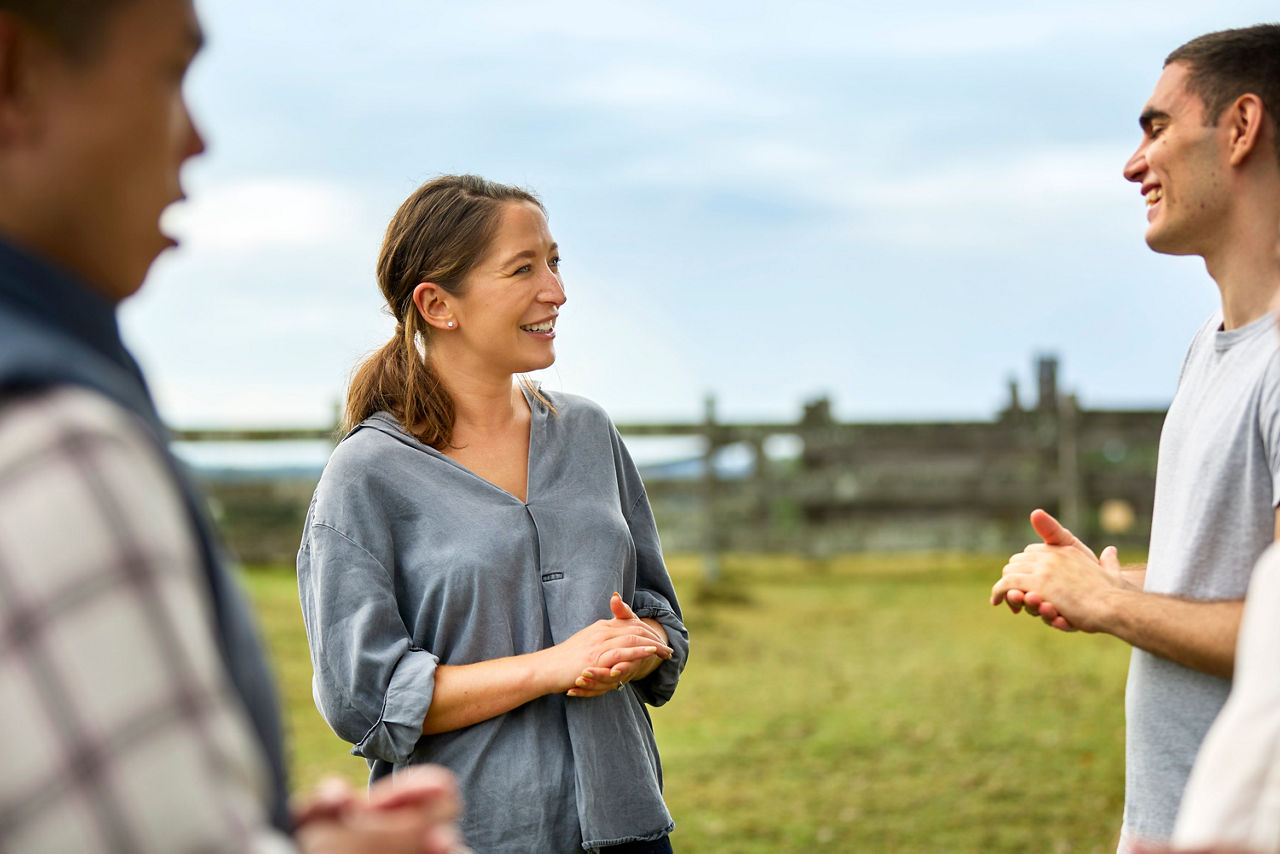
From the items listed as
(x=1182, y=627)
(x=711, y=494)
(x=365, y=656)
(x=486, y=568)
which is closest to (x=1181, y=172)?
(x=1182, y=627)

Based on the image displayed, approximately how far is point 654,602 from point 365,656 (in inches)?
25.1

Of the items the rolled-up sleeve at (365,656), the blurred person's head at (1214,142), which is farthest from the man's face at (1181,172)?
the rolled-up sleeve at (365,656)

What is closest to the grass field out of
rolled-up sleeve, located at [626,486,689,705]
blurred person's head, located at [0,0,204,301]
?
rolled-up sleeve, located at [626,486,689,705]

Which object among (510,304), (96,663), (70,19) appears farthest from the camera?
(510,304)

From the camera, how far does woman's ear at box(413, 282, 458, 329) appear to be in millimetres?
2340

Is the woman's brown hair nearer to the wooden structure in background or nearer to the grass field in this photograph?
the grass field

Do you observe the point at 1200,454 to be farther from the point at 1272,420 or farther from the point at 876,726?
the point at 876,726

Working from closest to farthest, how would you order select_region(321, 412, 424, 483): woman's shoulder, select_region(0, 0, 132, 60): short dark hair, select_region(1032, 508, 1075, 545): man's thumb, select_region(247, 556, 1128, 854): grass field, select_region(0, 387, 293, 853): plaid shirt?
1. select_region(0, 387, 293, 853): plaid shirt
2. select_region(0, 0, 132, 60): short dark hair
3. select_region(1032, 508, 1075, 545): man's thumb
4. select_region(321, 412, 424, 483): woman's shoulder
5. select_region(247, 556, 1128, 854): grass field

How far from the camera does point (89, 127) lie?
0.85 m

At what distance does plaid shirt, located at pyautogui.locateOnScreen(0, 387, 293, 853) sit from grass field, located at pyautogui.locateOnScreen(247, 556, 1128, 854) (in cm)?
398

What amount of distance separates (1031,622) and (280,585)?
20.6 feet

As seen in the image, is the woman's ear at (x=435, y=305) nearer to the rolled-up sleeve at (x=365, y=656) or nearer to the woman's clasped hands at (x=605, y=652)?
the rolled-up sleeve at (x=365, y=656)

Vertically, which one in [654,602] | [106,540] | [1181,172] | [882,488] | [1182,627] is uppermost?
[1181,172]

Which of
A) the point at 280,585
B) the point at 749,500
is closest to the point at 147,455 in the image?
the point at 280,585
